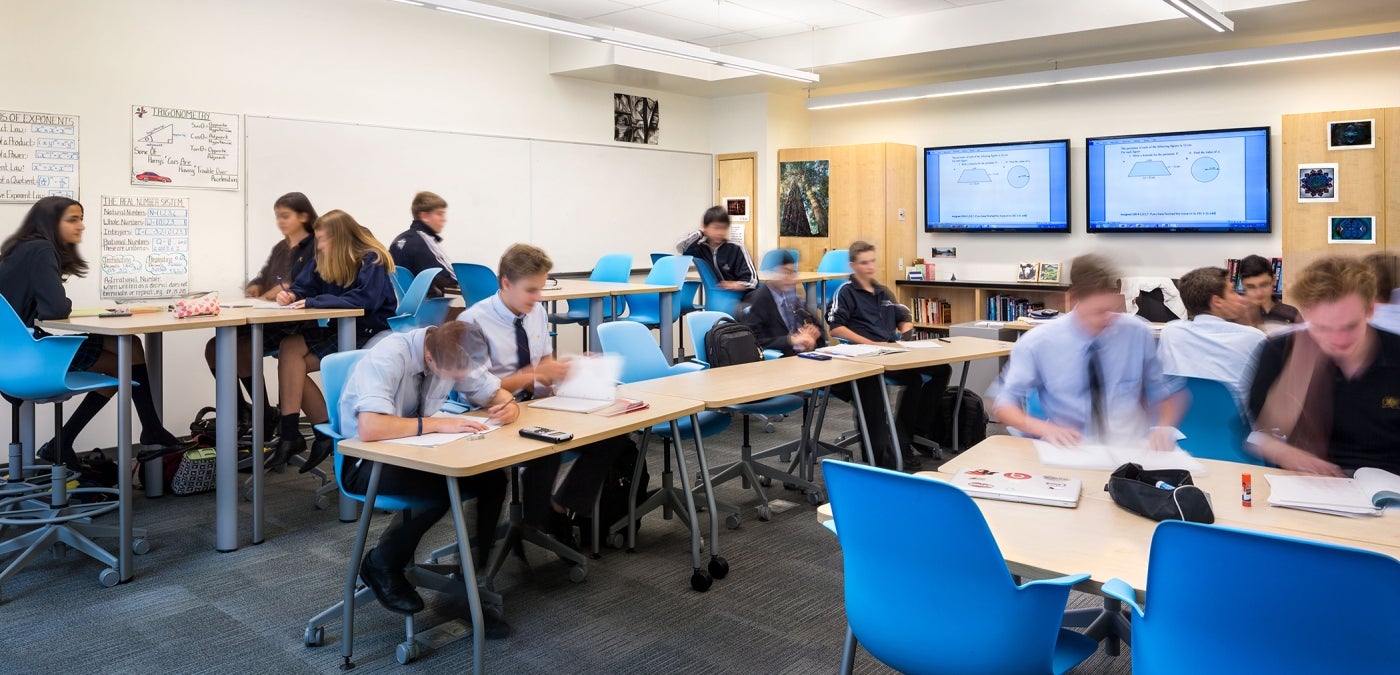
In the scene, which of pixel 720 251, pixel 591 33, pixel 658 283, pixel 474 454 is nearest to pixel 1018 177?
pixel 720 251

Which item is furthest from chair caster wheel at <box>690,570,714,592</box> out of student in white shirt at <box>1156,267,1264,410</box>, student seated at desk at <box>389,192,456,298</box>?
student seated at desk at <box>389,192,456,298</box>

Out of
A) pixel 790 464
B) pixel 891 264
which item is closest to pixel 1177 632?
pixel 790 464

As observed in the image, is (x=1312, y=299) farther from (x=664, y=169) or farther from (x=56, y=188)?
(x=664, y=169)

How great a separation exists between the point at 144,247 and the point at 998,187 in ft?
22.0

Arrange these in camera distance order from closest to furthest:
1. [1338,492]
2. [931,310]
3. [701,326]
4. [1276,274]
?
[1338,492]
[701,326]
[1276,274]
[931,310]

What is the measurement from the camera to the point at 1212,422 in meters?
3.39

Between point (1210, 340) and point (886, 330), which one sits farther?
point (886, 330)

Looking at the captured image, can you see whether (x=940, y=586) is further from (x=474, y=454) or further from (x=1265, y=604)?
(x=474, y=454)

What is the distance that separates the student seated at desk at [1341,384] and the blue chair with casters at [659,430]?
190 cm

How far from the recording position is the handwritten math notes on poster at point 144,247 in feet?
18.5

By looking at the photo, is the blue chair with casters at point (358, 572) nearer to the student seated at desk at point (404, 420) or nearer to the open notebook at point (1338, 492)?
the student seated at desk at point (404, 420)

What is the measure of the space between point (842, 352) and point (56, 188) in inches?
178

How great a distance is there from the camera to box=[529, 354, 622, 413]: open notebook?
347 cm

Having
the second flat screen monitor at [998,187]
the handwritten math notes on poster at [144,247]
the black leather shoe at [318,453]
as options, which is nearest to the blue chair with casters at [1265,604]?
the black leather shoe at [318,453]
